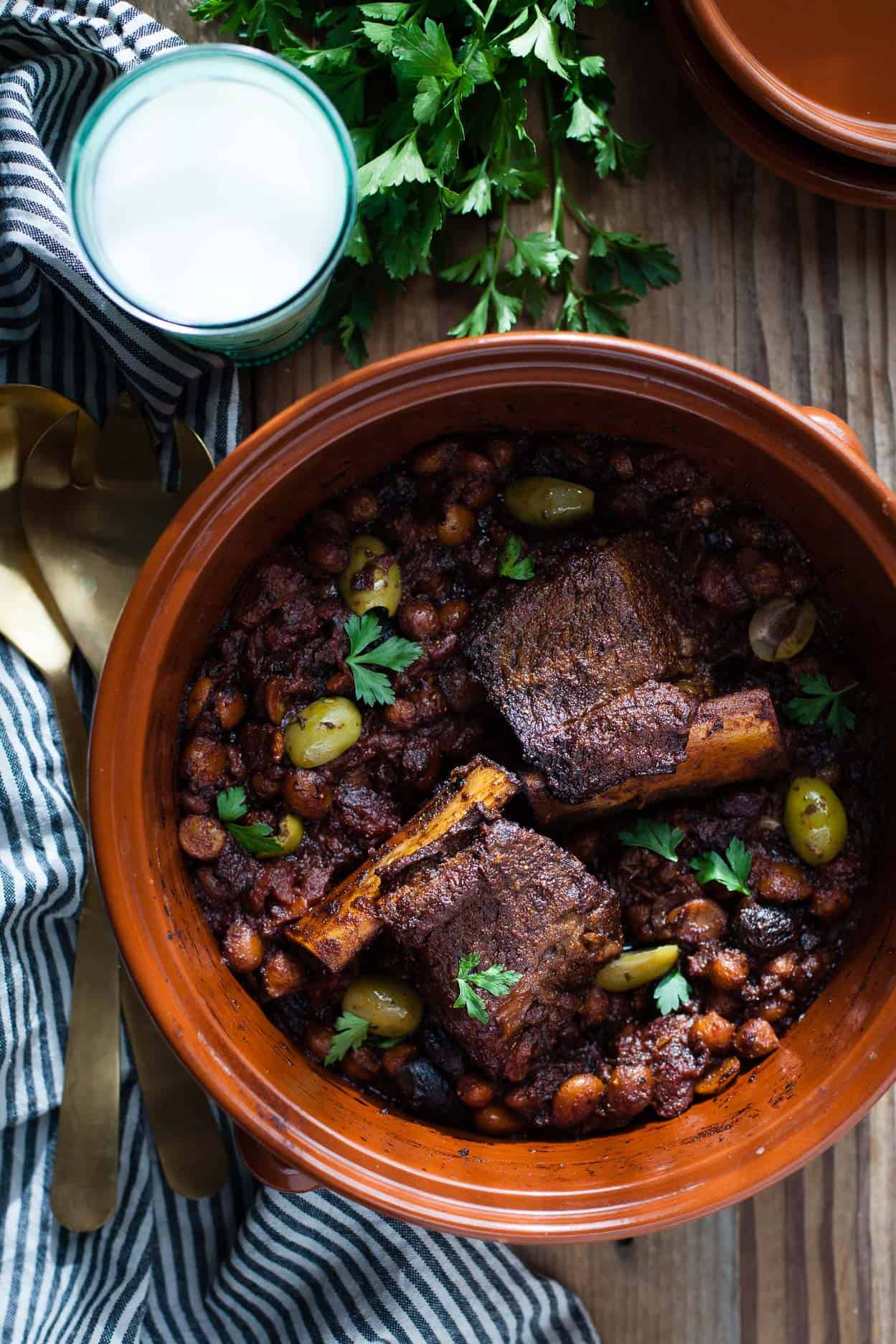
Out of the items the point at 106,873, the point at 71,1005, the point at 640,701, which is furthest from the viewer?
the point at 71,1005

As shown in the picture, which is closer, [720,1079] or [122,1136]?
[720,1079]

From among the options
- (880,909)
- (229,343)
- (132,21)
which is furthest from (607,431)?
(132,21)

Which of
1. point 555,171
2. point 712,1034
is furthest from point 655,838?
point 555,171

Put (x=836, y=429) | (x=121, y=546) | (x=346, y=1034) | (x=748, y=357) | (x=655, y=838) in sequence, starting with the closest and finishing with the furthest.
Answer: (x=836, y=429) < (x=346, y=1034) < (x=655, y=838) < (x=121, y=546) < (x=748, y=357)

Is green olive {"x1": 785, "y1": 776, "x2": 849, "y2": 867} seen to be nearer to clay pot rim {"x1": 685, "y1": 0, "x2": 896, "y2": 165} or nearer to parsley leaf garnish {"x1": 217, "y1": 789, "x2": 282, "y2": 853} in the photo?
parsley leaf garnish {"x1": 217, "y1": 789, "x2": 282, "y2": 853}

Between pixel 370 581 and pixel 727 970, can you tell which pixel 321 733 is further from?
pixel 727 970

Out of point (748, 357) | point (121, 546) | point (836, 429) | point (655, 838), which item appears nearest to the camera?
point (836, 429)

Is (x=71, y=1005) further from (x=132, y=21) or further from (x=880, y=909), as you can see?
(x=132, y=21)

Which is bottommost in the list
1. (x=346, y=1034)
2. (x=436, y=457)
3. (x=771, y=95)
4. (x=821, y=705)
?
(x=346, y=1034)
